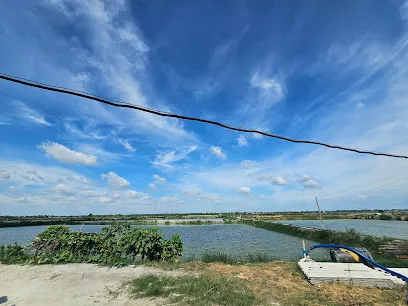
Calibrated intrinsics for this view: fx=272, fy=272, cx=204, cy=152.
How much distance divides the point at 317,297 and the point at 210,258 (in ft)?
19.1

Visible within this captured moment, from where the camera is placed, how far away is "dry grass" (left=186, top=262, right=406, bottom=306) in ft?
21.0

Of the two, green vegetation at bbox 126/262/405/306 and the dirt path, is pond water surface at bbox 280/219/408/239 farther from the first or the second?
the dirt path

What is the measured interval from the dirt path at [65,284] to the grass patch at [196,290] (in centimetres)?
49

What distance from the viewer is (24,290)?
7.42m

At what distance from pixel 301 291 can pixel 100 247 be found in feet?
26.2

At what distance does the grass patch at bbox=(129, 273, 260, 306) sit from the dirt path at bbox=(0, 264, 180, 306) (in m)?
0.49

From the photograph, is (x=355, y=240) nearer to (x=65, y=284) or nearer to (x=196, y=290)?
(x=196, y=290)

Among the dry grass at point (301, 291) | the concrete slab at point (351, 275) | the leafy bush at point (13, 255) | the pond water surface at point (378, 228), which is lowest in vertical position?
the dry grass at point (301, 291)

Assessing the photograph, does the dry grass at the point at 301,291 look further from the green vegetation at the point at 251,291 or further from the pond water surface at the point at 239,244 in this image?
the pond water surface at the point at 239,244

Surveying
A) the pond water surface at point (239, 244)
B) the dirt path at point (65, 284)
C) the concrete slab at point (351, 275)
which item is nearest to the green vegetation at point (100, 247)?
the dirt path at point (65, 284)

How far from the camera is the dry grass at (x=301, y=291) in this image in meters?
6.39

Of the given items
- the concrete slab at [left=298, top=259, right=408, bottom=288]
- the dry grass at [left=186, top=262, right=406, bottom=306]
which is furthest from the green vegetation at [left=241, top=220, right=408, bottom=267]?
the dry grass at [left=186, top=262, right=406, bottom=306]

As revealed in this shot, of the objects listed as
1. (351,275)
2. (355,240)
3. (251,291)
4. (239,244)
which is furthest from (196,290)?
(239,244)

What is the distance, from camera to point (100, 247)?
11273mm
